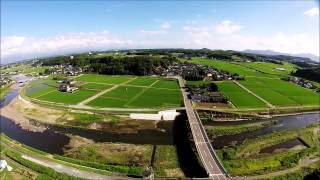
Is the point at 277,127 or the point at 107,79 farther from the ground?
the point at 107,79

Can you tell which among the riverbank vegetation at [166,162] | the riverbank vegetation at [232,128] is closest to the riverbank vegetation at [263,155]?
the riverbank vegetation at [232,128]

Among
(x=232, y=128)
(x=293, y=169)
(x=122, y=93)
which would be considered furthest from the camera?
(x=122, y=93)

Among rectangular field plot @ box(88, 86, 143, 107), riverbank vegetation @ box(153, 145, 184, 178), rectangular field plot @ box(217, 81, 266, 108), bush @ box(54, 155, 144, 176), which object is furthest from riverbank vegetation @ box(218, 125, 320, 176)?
rectangular field plot @ box(88, 86, 143, 107)

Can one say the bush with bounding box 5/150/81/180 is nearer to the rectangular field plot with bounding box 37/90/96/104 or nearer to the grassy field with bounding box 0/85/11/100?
the rectangular field plot with bounding box 37/90/96/104

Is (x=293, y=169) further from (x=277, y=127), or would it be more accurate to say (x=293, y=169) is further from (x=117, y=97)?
(x=117, y=97)

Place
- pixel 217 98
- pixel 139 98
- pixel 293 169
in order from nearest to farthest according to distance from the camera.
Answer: pixel 293 169
pixel 217 98
pixel 139 98

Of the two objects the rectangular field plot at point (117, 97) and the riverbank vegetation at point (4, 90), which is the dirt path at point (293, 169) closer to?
the rectangular field plot at point (117, 97)

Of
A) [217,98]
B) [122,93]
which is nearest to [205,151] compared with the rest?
[217,98]
